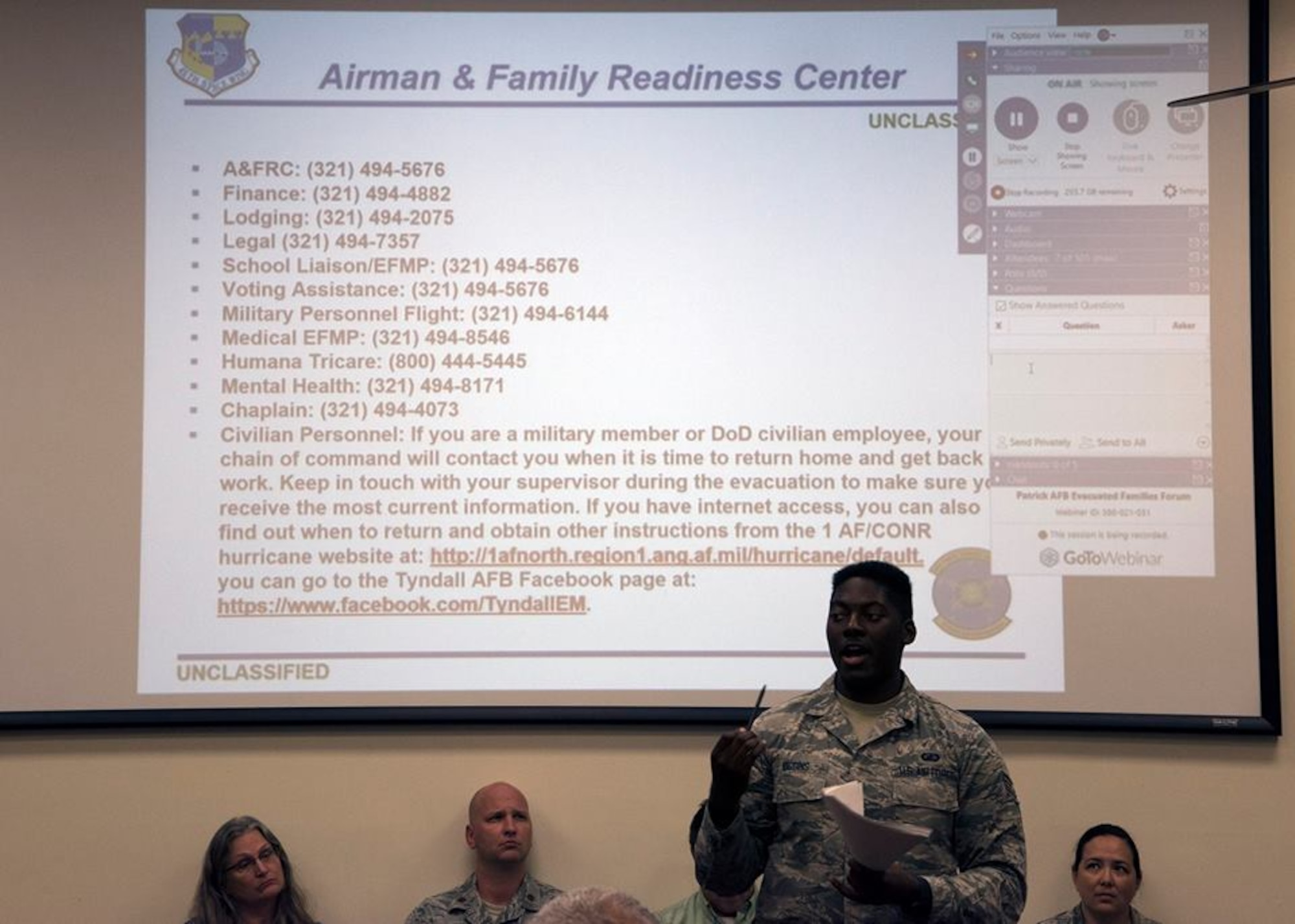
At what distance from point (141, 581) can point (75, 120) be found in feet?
4.30

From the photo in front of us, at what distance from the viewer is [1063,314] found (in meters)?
4.41

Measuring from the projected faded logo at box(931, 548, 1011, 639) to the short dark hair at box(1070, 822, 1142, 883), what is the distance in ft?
1.89

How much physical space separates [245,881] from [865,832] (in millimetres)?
2223

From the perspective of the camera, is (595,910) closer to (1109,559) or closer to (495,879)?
(495,879)

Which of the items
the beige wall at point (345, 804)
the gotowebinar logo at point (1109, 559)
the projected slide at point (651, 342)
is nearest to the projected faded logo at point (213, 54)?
the projected slide at point (651, 342)

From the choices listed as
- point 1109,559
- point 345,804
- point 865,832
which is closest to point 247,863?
point 345,804

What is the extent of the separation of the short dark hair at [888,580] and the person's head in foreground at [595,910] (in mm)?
1219

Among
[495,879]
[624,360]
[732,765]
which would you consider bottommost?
[495,879]

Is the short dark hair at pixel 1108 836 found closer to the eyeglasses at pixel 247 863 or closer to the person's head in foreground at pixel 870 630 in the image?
the person's head in foreground at pixel 870 630

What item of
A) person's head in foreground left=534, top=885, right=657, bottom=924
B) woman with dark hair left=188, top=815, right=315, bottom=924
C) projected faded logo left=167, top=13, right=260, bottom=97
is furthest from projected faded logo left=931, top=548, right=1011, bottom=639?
person's head in foreground left=534, top=885, right=657, bottom=924

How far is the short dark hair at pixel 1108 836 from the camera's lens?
4.18 meters

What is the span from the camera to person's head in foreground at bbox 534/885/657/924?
5.58 ft

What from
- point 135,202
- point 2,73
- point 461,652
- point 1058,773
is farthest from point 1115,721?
point 2,73

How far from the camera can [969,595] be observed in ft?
14.2
